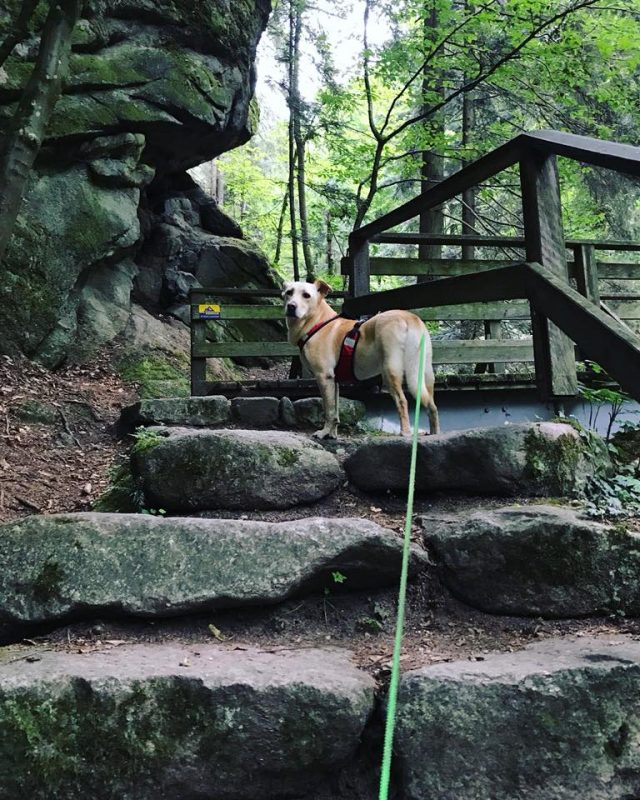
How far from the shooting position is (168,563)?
8.02ft

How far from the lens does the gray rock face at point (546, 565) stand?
235 cm

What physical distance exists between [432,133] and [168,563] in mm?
10375

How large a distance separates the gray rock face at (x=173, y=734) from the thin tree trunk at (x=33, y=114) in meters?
3.23

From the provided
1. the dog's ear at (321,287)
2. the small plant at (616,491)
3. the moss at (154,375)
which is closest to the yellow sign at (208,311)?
the moss at (154,375)

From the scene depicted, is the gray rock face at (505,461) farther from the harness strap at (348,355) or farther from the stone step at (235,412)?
the stone step at (235,412)

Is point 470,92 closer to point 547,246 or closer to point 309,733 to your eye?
point 547,246

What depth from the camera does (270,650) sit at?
2.29 m

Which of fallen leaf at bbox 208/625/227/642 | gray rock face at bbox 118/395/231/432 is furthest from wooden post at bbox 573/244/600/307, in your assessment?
fallen leaf at bbox 208/625/227/642

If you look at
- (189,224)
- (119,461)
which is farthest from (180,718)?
(189,224)

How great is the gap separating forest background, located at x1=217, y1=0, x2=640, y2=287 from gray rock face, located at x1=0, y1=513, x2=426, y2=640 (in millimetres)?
7479

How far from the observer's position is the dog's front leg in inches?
175

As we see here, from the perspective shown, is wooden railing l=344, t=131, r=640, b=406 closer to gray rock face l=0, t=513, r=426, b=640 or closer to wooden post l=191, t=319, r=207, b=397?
gray rock face l=0, t=513, r=426, b=640

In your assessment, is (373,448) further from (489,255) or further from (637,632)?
(489,255)

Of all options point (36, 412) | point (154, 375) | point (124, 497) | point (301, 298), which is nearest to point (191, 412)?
point (301, 298)
